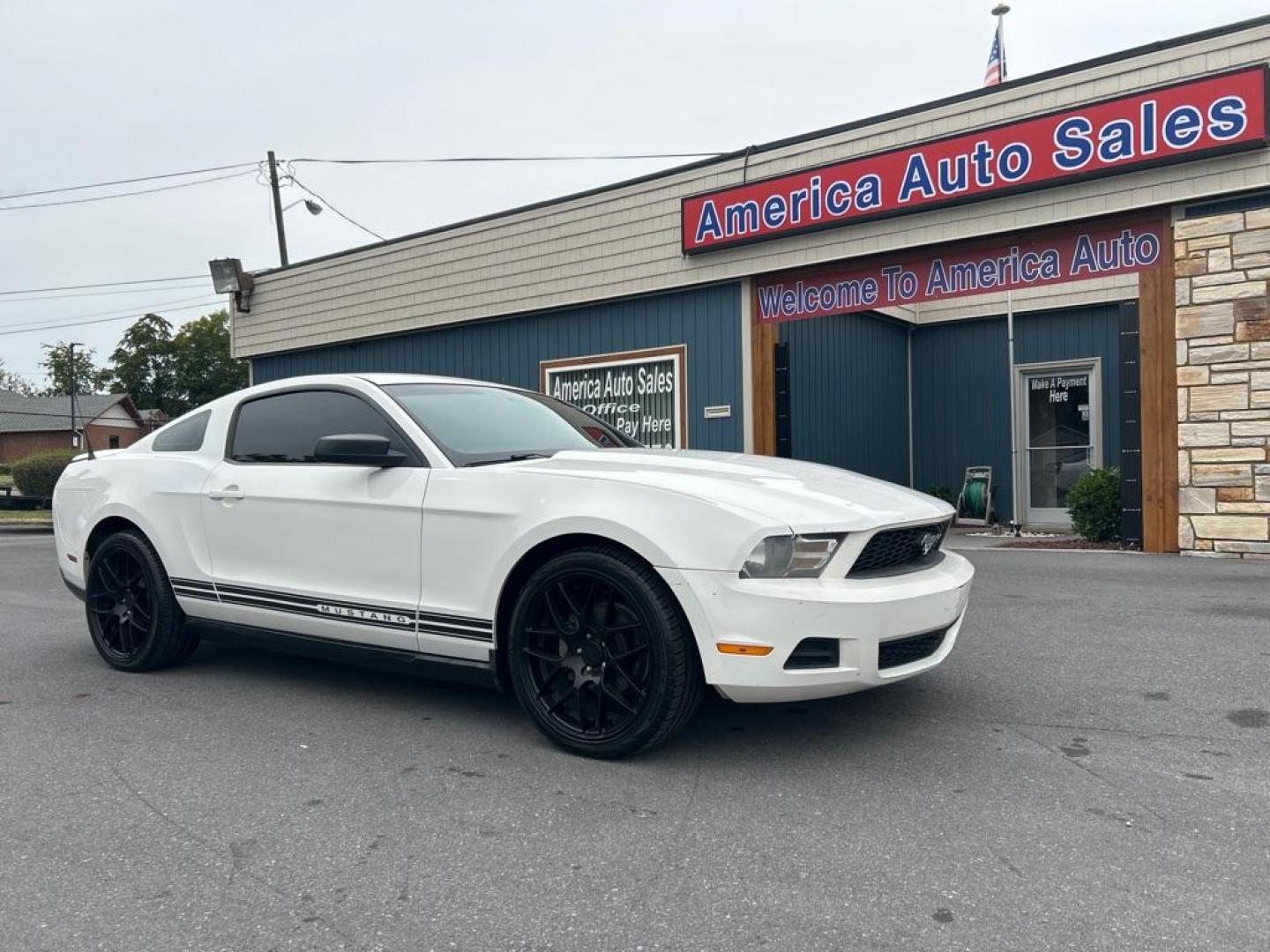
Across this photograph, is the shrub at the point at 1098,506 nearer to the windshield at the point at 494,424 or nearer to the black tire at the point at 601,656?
the windshield at the point at 494,424

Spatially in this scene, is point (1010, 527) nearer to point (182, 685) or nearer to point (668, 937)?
point (182, 685)

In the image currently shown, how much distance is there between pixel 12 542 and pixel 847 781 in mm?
17019

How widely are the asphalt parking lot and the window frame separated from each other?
1085mm

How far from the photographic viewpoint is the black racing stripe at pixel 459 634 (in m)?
3.76

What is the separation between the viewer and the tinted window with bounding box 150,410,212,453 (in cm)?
505

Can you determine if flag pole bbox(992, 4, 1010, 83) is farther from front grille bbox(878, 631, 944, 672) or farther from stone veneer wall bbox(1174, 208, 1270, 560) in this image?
front grille bbox(878, 631, 944, 672)

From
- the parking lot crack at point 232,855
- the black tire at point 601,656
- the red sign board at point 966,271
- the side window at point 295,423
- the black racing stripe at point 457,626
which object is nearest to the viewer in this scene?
the parking lot crack at point 232,855

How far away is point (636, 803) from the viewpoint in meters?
3.14

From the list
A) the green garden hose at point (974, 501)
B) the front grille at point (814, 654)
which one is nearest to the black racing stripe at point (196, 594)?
the front grille at point (814, 654)

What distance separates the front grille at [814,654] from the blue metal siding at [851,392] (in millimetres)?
9059

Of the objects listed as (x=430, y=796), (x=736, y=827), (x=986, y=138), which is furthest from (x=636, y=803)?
(x=986, y=138)

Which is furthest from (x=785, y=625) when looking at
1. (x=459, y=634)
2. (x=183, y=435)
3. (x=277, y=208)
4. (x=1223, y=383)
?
(x=277, y=208)

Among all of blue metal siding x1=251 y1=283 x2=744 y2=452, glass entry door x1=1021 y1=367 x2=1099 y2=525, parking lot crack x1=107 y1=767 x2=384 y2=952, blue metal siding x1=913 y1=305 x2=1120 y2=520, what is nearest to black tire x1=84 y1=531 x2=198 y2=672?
parking lot crack x1=107 y1=767 x2=384 y2=952

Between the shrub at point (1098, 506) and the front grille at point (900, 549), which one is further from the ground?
the front grille at point (900, 549)
